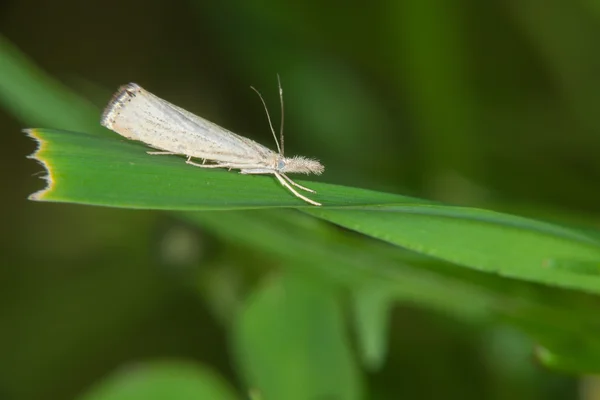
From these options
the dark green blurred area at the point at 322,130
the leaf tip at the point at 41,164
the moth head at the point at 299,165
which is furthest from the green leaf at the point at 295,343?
the leaf tip at the point at 41,164

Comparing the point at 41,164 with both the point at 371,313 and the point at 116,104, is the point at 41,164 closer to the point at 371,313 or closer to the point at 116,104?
the point at 116,104

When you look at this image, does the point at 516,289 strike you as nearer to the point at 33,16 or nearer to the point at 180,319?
the point at 180,319

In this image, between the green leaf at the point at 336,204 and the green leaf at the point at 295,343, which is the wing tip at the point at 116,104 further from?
the green leaf at the point at 295,343

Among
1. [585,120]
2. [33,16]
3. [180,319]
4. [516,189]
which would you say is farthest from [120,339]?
[585,120]

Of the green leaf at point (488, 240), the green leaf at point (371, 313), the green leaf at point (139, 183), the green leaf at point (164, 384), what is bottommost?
the green leaf at point (164, 384)

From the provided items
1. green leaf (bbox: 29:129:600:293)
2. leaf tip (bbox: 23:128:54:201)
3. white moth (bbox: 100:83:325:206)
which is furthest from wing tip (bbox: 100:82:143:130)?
leaf tip (bbox: 23:128:54:201)

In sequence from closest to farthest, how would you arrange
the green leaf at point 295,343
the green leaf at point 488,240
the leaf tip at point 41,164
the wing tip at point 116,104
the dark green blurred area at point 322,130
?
the leaf tip at point 41,164
the green leaf at point 488,240
the wing tip at point 116,104
the green leaf at point 295,343
the dark green blurred area at point 322,130
